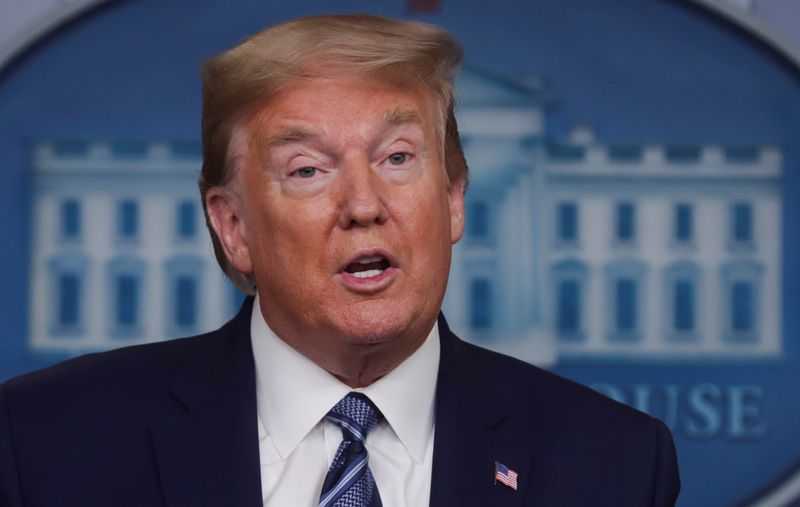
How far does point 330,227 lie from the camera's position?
1.69 m

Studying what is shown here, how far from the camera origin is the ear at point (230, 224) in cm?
188

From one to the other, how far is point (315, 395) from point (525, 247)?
1.03m

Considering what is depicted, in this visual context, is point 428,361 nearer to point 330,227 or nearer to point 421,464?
point 421,464

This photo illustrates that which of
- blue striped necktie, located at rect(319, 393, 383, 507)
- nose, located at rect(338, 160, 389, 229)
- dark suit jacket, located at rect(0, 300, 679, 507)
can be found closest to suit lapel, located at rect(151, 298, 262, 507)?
dark suit jacket, located at rect(0, 300, 679, 507)

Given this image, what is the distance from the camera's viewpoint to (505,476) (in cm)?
181

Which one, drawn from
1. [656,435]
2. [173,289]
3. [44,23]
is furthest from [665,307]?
[44,23]

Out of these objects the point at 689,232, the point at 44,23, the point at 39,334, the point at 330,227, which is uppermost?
the point at 44,23

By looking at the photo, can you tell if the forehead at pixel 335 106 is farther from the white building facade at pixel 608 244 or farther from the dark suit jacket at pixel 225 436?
the white building facade at pixel 608 244

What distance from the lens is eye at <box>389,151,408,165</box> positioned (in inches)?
68.8

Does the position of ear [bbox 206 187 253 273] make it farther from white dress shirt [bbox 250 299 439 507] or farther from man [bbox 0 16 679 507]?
white dress shirt [bbox 250 299 439 507]

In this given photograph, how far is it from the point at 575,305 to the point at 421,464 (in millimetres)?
1023

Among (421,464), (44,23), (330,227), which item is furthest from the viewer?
(44,23)

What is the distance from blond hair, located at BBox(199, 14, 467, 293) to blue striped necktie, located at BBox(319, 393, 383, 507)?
0.37 m


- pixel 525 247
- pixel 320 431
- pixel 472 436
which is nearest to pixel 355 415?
pixel 320 431
